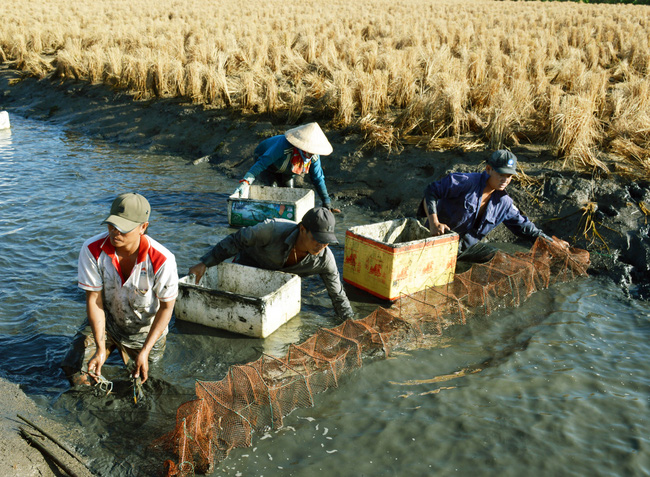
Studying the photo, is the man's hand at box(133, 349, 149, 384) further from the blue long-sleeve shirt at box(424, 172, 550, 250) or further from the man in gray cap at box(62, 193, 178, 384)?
the blue long-sleeve shirt at box(424, 172, 550, 250)

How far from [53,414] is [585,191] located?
23.9 feet

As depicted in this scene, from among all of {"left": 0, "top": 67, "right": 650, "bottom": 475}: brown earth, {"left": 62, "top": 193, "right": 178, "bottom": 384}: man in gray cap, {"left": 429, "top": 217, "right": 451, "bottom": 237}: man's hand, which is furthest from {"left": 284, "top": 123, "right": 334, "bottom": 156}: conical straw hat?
{"left": 62, "top": 193, "right": 178, "bottom": 384}: man in gray cap

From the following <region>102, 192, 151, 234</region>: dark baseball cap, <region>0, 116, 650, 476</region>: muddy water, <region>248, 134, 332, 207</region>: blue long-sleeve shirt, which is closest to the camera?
<region>102, 192, 151, 234</region>: dark baseball cap

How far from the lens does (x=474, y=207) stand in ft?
20.7

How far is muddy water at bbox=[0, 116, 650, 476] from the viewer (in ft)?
12.2

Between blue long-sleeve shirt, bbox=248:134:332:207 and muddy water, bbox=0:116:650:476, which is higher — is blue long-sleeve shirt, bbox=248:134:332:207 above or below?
above

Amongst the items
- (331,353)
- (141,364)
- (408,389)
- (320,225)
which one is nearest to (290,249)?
(320,225)

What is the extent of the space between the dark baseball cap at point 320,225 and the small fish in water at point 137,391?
1699 mm

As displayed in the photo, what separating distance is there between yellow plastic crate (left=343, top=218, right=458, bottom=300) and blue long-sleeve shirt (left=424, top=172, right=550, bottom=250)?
0.44 metres

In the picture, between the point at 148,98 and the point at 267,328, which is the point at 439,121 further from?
the point at 148,98

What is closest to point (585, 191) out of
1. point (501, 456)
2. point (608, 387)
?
point (608, 387)

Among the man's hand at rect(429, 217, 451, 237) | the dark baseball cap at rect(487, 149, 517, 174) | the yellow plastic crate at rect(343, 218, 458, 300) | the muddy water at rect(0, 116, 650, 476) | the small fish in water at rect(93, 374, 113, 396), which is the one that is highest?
the dark baseball cap at rect(487, 149, 517, 174)

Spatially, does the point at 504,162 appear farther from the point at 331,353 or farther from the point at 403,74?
the point at 403,74

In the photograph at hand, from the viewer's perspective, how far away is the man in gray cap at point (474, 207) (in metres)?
6.00
